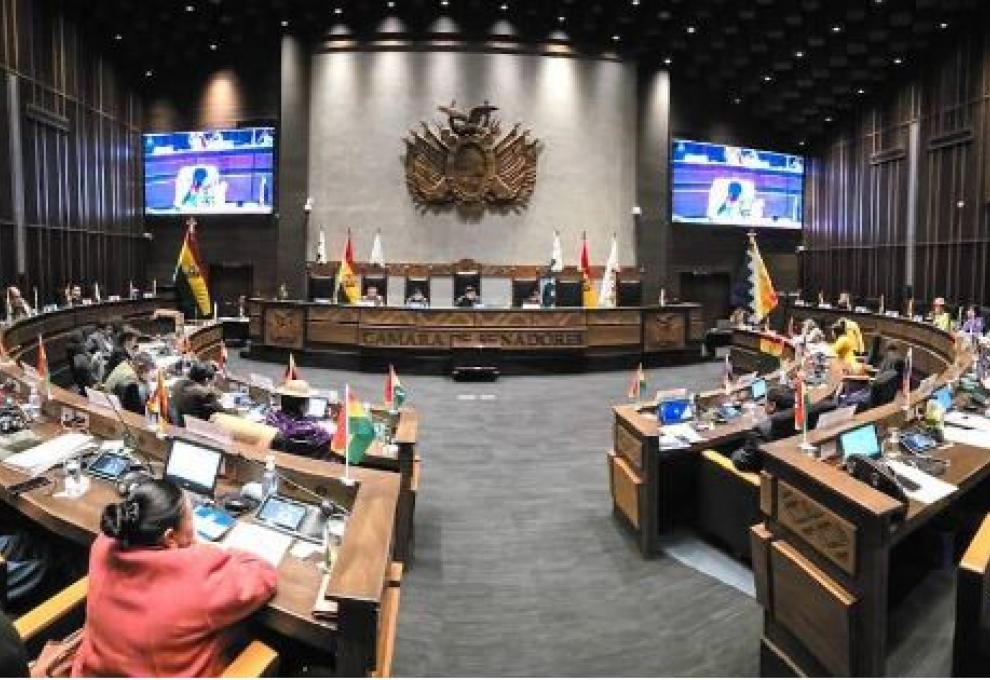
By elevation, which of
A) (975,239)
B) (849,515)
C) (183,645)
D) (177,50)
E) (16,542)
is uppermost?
(177,50)

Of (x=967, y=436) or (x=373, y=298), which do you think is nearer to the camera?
(x=967, y=436)

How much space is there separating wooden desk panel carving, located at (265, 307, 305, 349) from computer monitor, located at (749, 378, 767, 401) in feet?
24.9

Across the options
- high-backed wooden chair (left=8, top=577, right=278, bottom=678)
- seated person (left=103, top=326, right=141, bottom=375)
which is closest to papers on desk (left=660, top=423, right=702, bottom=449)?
high-backed wooden chair (left=8, top=577, right=278, bottom=678)

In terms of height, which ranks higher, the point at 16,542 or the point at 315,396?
the point at 315,396

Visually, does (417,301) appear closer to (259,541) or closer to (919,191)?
(259,541)

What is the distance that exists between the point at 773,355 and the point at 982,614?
791 centimetres

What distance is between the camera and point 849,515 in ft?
7.92

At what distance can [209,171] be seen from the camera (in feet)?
48.6

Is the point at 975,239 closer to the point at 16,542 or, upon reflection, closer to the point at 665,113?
the point at 665,113

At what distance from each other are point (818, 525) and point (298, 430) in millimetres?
2529

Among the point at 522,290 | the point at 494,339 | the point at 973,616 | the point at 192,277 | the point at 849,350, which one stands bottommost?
the point at 973,616

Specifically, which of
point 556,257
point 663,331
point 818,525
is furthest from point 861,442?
point 556,257

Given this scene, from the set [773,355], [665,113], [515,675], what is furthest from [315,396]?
[665,113]

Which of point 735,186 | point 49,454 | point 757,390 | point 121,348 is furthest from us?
point 735,186
